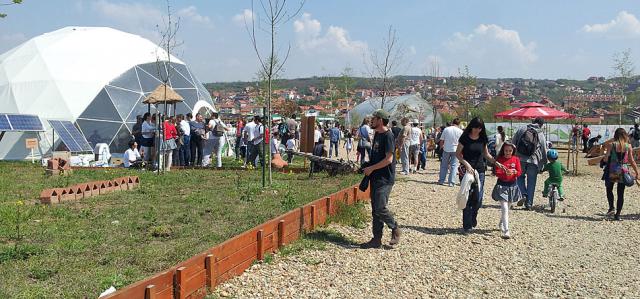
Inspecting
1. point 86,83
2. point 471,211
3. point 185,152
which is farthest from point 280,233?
point 86,83

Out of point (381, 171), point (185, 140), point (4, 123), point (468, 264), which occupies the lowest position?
point (468, 264)

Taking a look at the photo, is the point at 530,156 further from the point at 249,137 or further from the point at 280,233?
the point at 249,137

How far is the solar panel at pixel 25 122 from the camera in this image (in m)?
18.6

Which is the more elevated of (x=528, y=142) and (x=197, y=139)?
(x=528, y=142)

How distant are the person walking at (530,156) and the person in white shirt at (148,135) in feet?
30.5

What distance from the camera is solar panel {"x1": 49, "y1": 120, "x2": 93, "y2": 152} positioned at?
18766 millimetres

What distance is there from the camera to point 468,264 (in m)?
6.50

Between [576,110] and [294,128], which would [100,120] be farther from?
[576,110]

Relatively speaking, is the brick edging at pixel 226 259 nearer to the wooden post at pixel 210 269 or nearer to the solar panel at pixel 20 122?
the wooden post at pixel 210 269

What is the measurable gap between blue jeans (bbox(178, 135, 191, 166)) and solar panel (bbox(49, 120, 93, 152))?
13.1ft


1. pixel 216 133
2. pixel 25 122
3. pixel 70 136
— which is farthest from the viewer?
pixel 70 136

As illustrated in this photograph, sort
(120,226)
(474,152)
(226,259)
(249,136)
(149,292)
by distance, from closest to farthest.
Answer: (149,292) → (226,259) → (120,226) → (474,152) → (249,136)

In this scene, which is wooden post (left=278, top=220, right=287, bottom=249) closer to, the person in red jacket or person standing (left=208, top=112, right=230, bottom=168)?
the person in red jacket

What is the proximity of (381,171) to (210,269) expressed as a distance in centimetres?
263
